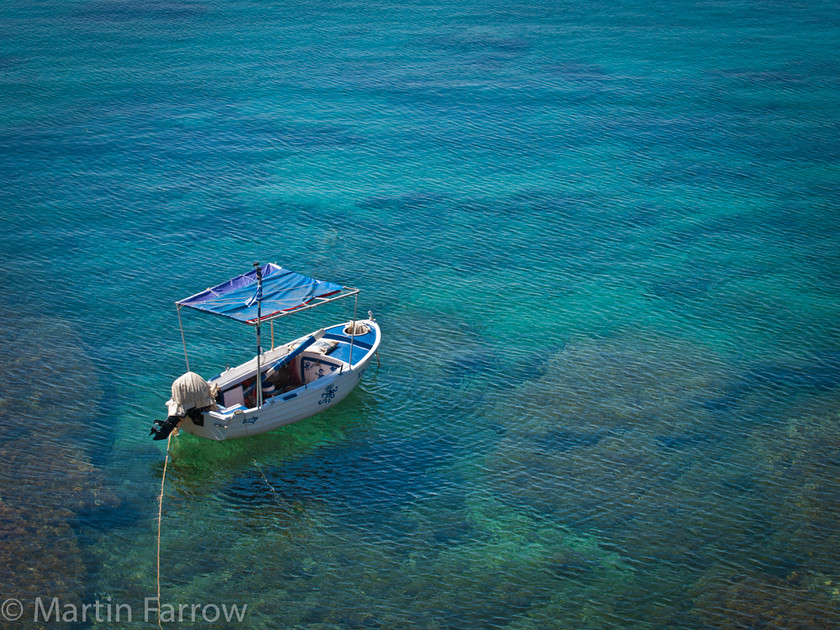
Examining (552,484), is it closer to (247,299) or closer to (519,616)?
(519,616)

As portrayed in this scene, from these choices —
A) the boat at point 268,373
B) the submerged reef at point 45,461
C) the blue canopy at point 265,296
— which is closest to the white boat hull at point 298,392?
the boat at point 268,373

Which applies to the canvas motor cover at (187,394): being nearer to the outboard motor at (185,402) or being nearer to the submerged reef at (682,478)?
the outboard motor at (185,402)

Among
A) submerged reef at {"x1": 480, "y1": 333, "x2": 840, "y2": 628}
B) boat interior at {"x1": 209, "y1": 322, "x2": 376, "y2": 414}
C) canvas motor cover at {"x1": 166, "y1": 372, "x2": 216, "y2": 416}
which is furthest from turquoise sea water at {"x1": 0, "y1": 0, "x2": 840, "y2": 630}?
canvas motor cover at {"x1": 166, "y1": 372, "x2": 216, "y2": 416}

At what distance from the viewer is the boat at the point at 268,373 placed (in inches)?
1048

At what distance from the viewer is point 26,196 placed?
46750mm

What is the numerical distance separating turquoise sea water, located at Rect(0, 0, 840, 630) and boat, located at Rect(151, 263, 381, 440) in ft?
4.15

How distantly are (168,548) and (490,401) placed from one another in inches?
503

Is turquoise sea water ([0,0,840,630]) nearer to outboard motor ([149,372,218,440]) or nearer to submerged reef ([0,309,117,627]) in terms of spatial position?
submerged reef ([0,309,117,627])

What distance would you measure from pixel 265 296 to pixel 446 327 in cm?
999

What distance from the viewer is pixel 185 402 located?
26031mm

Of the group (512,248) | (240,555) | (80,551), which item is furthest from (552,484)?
(512,248)

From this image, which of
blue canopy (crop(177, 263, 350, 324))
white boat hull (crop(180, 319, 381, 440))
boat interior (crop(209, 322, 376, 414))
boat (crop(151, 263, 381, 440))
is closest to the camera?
boat (crop(151, 263, 381, 440))

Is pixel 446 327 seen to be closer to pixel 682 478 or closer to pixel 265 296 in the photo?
pixel 265 296

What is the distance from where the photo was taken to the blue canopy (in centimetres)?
2795
